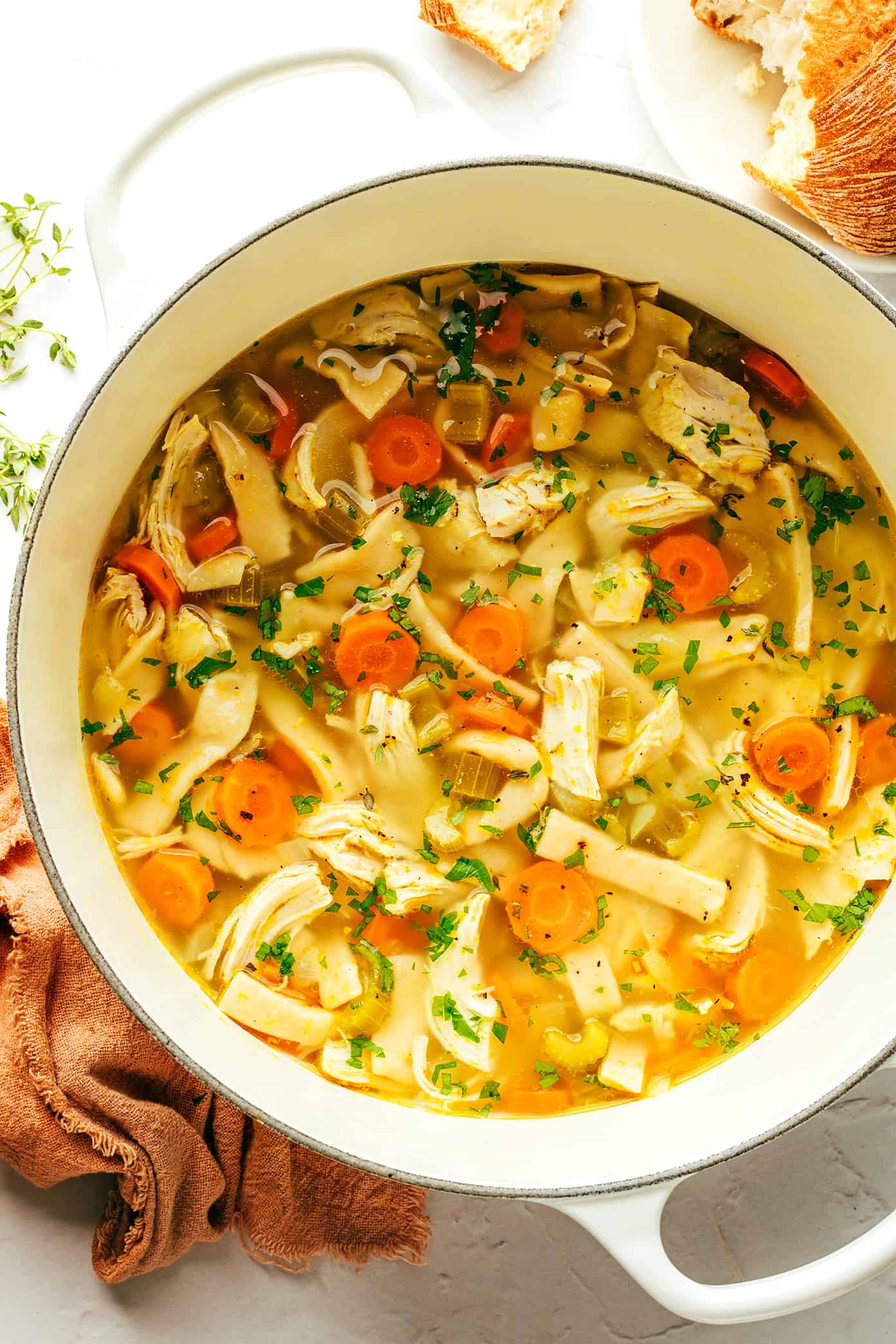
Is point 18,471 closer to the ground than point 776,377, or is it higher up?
closer to the ground

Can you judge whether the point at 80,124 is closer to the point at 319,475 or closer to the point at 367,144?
the point at 367,144

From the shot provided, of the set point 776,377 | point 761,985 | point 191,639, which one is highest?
point 776,377

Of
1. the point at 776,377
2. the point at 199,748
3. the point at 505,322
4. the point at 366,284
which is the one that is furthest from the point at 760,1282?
the point at 366,284

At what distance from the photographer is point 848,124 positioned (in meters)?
2.27

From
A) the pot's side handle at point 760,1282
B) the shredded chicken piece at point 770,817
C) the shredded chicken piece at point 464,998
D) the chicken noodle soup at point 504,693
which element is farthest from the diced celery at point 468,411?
the pot's side handle at point 760,1282

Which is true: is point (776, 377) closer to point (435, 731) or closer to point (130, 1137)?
point (435, 731)

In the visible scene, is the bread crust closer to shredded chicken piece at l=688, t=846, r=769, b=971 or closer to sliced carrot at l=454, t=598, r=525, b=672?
sliced carrot at l=454, t=598, r=525, b=672

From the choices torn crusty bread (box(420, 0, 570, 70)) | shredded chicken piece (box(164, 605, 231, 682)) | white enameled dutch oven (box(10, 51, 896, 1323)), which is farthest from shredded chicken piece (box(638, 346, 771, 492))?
shredded chicken piece (box(164, 605, 231, 682))

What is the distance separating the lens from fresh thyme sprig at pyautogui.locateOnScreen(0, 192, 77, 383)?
7.75ft

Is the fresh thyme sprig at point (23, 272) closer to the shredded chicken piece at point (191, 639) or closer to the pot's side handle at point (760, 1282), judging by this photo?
the shredded chicken piece at point (191, 639)

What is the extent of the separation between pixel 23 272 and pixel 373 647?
1.08 m

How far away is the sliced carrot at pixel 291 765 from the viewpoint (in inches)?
92.8

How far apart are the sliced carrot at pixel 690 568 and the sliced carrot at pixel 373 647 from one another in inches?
21.0

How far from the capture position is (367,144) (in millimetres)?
2404
